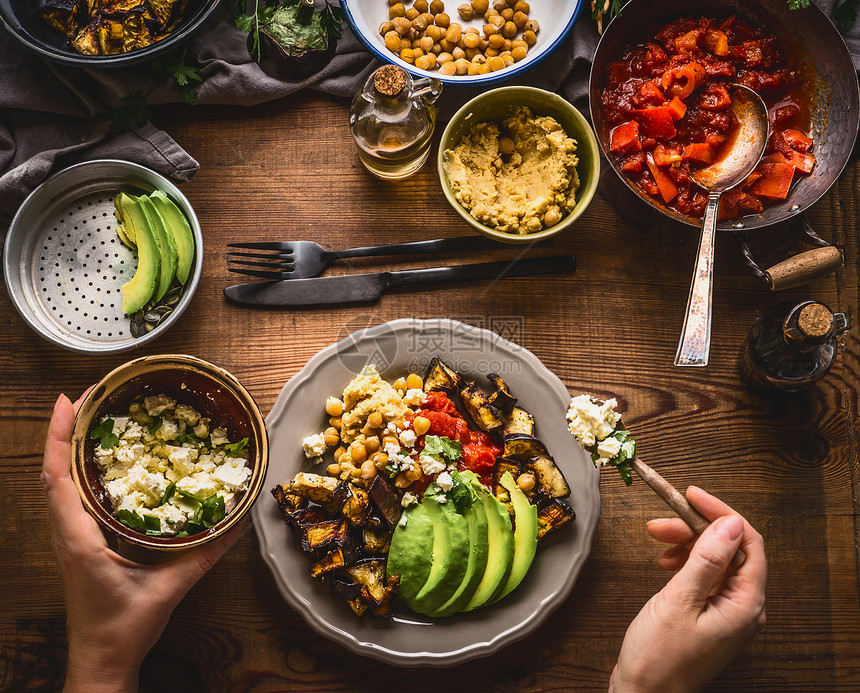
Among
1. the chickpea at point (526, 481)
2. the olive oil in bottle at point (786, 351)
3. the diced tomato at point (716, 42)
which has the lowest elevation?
the chickpea at point (526, 481)

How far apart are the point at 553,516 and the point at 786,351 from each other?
3.35 ft

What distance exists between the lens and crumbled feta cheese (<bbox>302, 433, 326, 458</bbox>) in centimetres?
231

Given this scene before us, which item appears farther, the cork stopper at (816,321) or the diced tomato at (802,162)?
the diced tomato at (802,162)

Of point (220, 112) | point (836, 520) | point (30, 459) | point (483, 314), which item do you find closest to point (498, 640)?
point (483, 314)

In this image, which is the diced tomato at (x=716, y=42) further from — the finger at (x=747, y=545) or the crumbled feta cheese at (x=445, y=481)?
the crumbled feta cheese at (x=445, y=481)

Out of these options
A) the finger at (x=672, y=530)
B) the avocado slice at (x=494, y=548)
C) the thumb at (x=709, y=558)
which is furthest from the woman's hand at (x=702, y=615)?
the avocado slice at (x=494, y=548)

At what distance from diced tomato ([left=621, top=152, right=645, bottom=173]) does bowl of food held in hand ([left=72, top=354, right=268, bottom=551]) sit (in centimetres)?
153

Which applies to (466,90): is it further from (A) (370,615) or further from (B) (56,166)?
(A) (370,615)

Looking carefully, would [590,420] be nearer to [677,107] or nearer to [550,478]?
[550,478]

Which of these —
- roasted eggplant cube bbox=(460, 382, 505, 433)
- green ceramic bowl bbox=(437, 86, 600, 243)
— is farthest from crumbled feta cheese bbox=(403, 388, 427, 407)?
green ceramic bowl bbox=(437, 86, 600, 243)

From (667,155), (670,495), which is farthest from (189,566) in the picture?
(667,155)

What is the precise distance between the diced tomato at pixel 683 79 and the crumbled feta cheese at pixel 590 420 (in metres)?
1.13

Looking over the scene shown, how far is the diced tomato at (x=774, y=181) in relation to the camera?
7.63 feet

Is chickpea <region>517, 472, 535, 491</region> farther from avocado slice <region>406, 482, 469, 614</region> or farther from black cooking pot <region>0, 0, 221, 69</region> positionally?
black cooking pot <region>0, 0, 221, 69</region>
